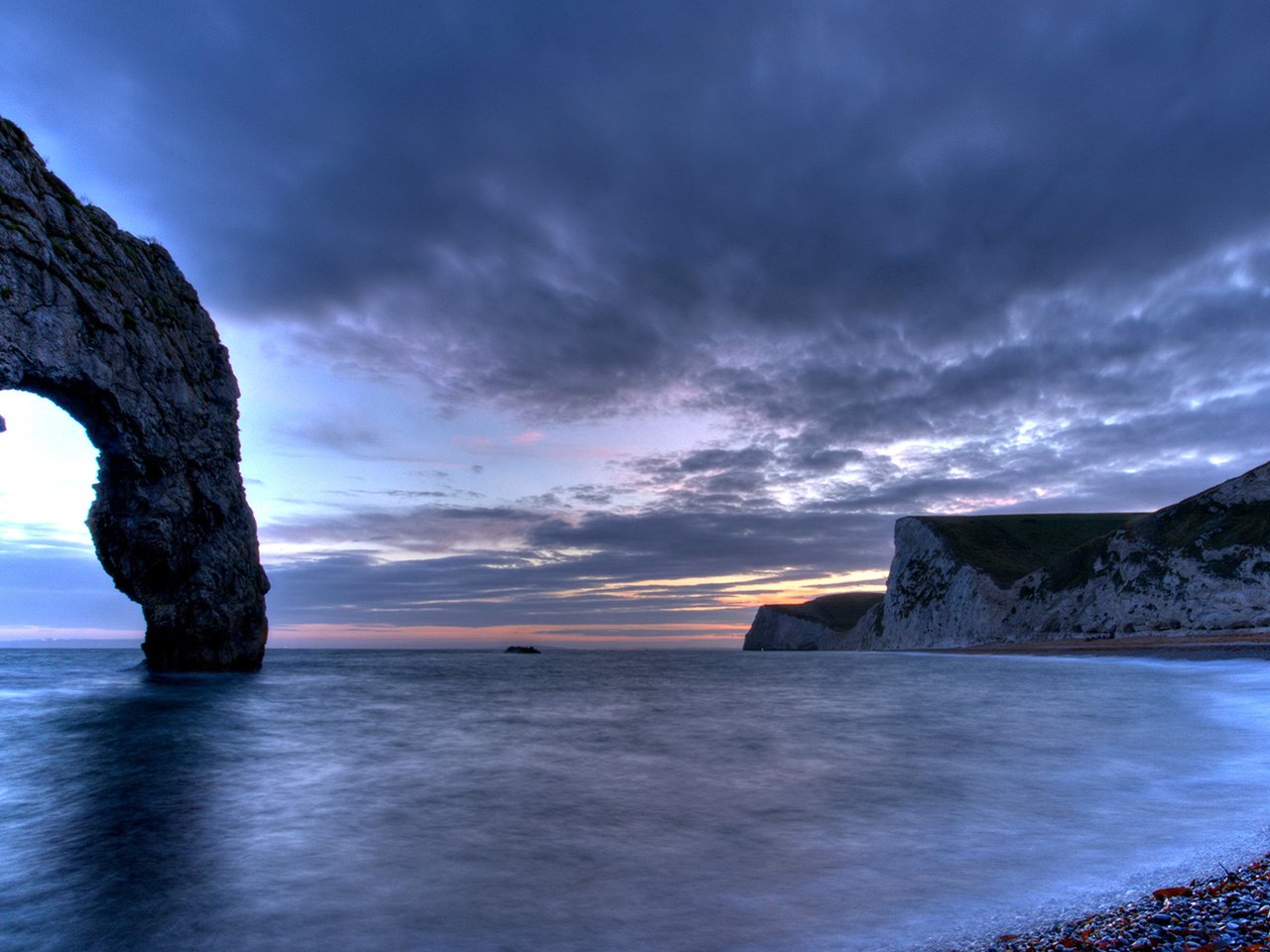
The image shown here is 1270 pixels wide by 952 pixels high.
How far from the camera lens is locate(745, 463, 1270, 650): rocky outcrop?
6238 centimetres

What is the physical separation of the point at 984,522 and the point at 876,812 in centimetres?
12020

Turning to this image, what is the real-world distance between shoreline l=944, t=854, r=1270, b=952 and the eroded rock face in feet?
93.1

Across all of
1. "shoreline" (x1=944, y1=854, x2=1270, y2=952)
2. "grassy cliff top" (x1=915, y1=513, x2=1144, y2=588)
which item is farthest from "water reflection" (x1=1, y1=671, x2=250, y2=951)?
"grassy cliff top" (x1=915, y1=513, x2=1144, y2=588)

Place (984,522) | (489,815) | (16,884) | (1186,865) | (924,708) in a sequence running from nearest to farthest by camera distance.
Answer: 1. (1186,865)
2. (16,884)
3. (489,815)
4. (924,708)
5. (984,522)

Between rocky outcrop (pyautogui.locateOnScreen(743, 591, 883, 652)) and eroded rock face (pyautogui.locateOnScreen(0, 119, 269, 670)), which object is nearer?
eroded rock face (pyautogui.locateOnScreen(0, 119, 269, 670))

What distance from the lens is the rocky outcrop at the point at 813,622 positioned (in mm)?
168250

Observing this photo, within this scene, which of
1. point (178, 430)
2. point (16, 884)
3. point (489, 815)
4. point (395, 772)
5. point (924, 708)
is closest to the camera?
point (16, 884)

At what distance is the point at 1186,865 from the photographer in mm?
6801

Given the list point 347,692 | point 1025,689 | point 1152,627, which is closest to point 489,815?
point 347,692

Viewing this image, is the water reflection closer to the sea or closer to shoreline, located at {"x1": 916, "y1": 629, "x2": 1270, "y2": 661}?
the sea

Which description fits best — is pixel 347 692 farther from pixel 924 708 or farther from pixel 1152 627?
pixel 1152 627

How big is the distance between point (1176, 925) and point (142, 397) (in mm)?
38302

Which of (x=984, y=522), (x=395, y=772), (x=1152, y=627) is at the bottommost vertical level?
(x=1152, y=627)

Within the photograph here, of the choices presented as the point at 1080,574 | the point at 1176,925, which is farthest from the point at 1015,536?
the point at 1176,925
